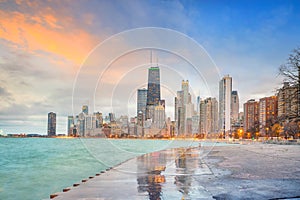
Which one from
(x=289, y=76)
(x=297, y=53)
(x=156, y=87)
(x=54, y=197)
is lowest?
(x=54, y=197)

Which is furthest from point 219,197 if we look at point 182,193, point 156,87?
point 156,87

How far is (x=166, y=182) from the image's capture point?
14.8 meters

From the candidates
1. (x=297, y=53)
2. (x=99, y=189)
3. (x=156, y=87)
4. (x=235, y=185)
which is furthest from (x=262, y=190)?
(x=297, y=53)

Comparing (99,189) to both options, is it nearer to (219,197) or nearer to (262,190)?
(219,197)

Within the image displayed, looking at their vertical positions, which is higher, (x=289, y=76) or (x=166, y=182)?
(x=289, y=76)

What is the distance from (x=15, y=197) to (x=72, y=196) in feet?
44.2

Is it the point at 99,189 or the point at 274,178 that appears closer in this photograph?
the point at 99,189

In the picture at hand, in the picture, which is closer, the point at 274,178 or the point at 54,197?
the point at 54,197

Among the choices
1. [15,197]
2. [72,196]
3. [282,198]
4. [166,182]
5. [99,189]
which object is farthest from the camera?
[15,197]

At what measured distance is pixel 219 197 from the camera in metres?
11.0

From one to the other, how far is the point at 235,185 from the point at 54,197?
26.5 ft

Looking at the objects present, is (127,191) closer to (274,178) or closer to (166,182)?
(166,182)

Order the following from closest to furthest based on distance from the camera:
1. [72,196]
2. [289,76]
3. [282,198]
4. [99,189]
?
[282,198] < [72,196] < [99,189] < [289,76]

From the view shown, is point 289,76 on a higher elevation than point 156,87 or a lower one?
higher
